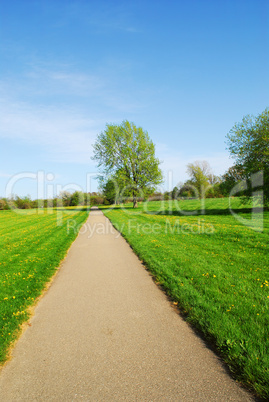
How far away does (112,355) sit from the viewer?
3.22 meters

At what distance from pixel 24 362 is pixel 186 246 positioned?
24.9 feet

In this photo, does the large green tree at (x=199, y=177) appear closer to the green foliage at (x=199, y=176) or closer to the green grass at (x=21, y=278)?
the green foliage at (x=199, y=176)

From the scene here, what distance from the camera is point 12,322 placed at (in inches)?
162

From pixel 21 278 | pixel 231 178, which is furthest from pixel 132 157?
pixel 21 278

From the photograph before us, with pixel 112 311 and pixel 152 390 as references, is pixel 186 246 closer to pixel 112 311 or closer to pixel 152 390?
pixel 112 311

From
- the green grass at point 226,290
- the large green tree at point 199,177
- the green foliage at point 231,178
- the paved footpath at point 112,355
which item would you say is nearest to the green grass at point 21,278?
the paved footpath at point 112,355

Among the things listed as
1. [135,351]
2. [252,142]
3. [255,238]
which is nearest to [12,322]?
[135,351]

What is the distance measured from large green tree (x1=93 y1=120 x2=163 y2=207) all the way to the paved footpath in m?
31.8

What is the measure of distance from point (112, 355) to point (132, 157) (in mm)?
34739

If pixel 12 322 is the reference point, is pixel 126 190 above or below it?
above

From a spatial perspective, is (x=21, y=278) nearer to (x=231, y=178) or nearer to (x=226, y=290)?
(x=226, y=290)

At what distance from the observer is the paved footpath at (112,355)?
8.57 feet

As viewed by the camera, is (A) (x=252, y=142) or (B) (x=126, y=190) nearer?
(A) (x=252, y=142)

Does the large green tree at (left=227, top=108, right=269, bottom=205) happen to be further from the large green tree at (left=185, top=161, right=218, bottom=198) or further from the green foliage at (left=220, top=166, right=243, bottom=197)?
the large green tree at (left=185, top=161, right=218, bottom=198)
